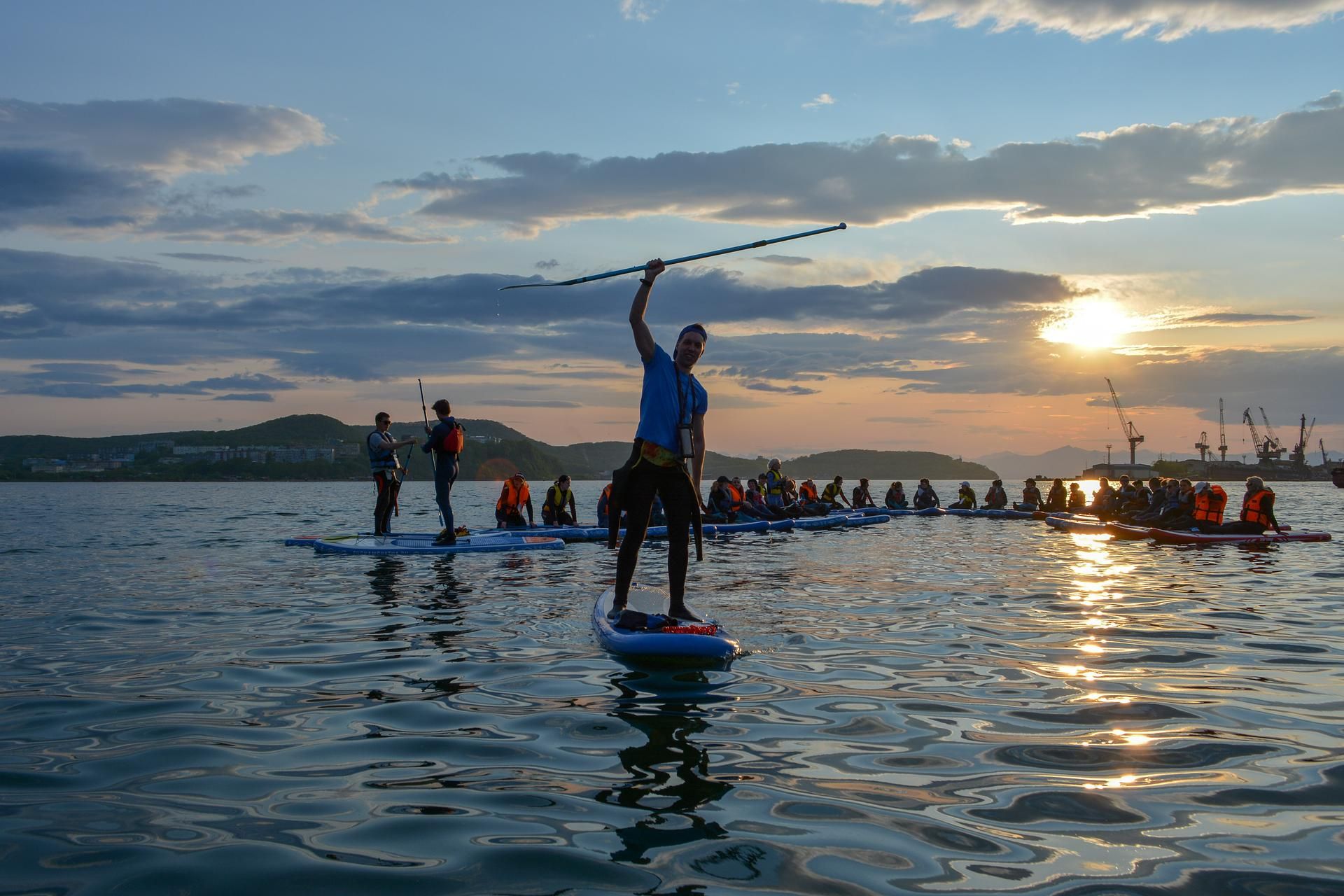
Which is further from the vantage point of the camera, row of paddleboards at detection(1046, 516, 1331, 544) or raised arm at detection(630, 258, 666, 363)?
row of paddleboards at detection(1046, 516, 1331, 544)

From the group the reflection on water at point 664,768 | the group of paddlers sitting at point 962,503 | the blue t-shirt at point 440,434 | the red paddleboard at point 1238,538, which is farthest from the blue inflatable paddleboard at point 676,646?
the red paddleboard at point 1238,538

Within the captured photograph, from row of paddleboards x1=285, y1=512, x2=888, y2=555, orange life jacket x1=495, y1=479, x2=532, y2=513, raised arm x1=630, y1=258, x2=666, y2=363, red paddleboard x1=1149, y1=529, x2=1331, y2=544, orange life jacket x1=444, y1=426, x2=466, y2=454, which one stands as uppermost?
raised arm x1=630, y1=258, x2=666, y2=363

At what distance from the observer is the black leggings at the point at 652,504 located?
7.85 metres

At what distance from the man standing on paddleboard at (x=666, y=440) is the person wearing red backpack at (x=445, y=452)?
10.4 m

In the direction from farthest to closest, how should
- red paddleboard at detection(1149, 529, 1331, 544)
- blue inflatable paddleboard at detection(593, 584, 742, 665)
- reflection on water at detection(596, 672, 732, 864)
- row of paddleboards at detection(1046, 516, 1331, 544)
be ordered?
row of paddleboards at detection(1046, 516, 1331, 544) → red paddleboard at detection(1149, 529, 1331, 544) → blue inflatable paddleboard at detection(593, 584, 742, 665) → reflection on water at detection(596, 672, 732, 864)

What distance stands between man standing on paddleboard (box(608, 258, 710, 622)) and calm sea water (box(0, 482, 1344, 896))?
47.5 inches

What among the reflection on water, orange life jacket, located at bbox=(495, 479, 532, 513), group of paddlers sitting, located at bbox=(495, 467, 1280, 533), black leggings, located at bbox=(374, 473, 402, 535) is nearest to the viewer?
the reflection on water

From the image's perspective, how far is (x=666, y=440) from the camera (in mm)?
7762

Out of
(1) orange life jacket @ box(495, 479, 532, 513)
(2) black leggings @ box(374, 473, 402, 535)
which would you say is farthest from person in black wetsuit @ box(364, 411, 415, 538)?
(1) orange life jacket @ box(495, 479, 532, 513)

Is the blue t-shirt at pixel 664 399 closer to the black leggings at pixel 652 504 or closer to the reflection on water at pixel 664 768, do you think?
the black leggings at pixel 652 504

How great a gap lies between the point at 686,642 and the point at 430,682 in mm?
1868

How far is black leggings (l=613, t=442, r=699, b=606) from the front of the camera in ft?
25.7

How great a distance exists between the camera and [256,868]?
345 cm

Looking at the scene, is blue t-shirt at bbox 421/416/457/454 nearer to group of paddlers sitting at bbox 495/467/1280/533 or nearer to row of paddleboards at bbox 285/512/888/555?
row of paddleboards at bbox 285/512/888/555
